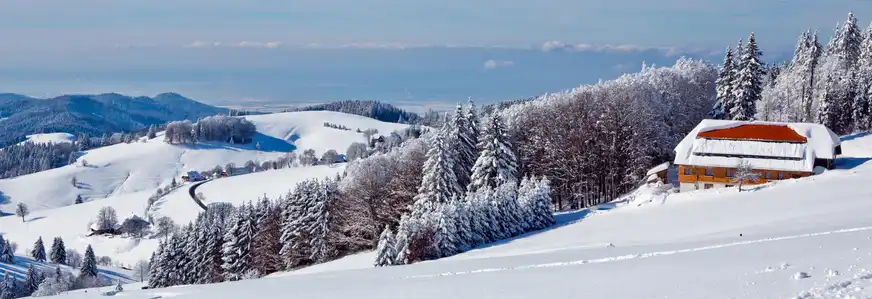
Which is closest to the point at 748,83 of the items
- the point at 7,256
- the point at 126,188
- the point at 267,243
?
the point at 267,243

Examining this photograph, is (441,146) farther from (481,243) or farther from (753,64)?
(753,64)

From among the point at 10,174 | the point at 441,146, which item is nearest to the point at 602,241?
the point at 441,146

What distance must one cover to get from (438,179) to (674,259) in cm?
2507

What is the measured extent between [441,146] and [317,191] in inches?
370

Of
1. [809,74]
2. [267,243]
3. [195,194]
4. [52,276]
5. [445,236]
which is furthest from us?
[195,194]

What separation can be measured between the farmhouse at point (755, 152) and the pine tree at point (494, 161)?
11460 millimetres

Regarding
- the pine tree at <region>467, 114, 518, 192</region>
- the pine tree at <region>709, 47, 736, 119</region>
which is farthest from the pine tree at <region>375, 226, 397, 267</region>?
the pine tree at <region>709, 47, 736, 119</region>

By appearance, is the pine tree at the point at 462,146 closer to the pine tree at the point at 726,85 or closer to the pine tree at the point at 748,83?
the pine tree at the point at 748,83

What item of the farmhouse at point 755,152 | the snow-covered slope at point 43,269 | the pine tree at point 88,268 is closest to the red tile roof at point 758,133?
the farmhouse at point 755,152

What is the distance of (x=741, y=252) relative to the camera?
68.2ft

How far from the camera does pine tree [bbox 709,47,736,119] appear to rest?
194ft

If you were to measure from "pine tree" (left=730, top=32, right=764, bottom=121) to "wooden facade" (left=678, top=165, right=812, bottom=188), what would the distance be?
43.9 ft

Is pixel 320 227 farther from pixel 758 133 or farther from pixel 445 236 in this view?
pixel 758 133

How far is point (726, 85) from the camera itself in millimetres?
59719
